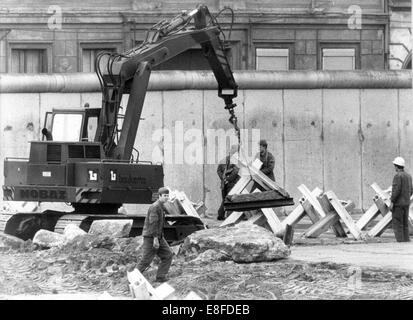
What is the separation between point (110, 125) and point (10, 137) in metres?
7.39

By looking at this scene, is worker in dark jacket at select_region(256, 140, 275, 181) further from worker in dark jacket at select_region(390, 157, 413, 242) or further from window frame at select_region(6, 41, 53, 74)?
window frame at select_region(6, 41, 53, 74)

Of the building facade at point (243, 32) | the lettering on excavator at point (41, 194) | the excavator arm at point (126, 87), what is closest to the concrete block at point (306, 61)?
the building facade at point (243, 32)

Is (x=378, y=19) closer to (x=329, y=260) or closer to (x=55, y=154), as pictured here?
(x=55, y=154)

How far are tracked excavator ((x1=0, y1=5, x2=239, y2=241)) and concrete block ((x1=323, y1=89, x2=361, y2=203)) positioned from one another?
9020 millimetres

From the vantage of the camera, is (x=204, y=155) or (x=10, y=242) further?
(x=204, y=155)

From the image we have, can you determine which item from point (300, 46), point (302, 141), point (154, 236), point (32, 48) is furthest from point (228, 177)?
point (300, 46)

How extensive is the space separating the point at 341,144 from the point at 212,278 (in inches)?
668

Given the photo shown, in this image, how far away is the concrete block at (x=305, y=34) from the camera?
47.3m

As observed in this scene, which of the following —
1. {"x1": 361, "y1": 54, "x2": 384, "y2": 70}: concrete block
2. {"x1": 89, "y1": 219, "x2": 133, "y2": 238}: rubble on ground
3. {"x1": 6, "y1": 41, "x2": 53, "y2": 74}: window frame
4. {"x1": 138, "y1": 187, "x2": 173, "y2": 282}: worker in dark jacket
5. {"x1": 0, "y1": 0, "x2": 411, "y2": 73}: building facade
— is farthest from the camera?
{"x1": 361, "y1": 54, "x2": 384, "y2": 70}: concrete block

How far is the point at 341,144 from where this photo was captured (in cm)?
3838

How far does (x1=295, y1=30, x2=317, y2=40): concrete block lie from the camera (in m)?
47.3

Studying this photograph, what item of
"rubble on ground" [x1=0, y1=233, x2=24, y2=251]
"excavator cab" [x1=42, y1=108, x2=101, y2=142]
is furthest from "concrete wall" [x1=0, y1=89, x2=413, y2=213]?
"rubble on ground" [x1=0, y1=233, x2=24, y2=251]

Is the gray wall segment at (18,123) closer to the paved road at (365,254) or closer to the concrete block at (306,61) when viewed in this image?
the paved road at (365,254)

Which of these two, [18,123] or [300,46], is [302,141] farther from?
[300,46]
